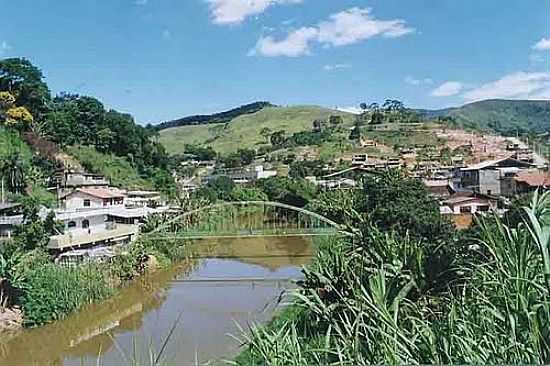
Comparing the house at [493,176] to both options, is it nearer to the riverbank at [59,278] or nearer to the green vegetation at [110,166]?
the green vegetation at [110,166]

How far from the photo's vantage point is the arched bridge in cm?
305

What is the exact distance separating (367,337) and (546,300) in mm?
296

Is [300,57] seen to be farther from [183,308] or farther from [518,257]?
[183,308]

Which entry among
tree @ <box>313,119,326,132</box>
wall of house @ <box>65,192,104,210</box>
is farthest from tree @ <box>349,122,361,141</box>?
wall of house @ <box>65,192,104,210</box>

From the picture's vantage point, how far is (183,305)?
5.04m

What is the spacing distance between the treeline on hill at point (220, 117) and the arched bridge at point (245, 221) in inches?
14.9

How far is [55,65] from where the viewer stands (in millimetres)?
2664

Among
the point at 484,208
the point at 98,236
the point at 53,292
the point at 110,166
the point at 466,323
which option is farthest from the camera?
the point at 53,292

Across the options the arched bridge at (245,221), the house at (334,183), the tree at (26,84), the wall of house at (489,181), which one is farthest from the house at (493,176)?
the tree at (26,84)

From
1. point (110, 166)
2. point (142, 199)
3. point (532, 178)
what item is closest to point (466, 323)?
point (532, 178)

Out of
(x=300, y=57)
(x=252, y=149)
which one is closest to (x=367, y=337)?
(x=300, y=57)

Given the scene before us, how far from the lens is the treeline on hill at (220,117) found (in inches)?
99.5

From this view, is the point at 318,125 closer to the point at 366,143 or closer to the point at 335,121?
the point at 335,121

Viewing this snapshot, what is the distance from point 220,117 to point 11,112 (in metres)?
1.40
